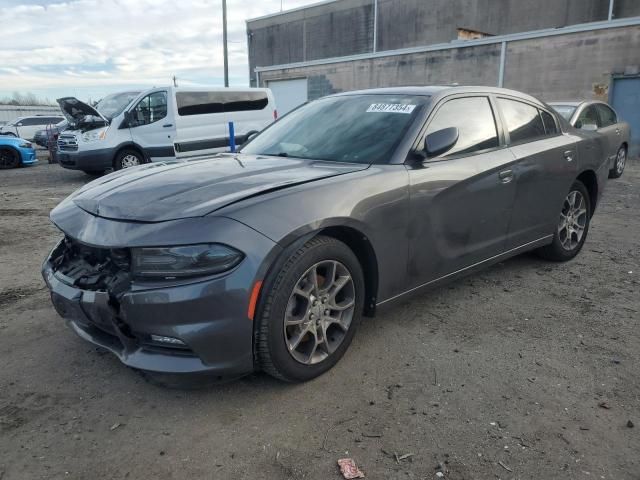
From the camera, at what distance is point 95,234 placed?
259 centimetres

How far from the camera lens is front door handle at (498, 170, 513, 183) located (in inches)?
149

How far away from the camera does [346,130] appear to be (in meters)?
3.60

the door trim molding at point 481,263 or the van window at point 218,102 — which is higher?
the van window at point 218,102

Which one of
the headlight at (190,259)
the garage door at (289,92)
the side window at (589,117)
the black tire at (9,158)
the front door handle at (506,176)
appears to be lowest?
the black tire at (9,158)

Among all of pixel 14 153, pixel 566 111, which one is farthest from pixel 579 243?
pixel 14 153

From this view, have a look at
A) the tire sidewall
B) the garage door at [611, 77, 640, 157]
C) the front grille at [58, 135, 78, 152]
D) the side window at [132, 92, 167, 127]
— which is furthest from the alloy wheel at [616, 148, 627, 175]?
the front grille at [58, 135, 78, 152]

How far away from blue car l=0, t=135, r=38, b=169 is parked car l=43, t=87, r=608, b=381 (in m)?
13.2

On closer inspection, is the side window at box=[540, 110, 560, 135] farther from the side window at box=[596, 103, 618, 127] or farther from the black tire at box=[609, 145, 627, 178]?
the black tire at box=[609, 145, 627, 178]

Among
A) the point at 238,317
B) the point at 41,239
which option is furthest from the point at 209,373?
the point at 41,239

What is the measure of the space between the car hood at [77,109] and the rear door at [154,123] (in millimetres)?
743

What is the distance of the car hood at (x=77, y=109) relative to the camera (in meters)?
11.1

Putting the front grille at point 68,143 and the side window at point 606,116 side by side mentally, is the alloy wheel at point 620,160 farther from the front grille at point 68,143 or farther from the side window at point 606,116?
the front grille at point 68,143

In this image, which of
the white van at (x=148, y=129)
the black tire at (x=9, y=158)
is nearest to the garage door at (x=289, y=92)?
the black tire at (x=9, y=158)

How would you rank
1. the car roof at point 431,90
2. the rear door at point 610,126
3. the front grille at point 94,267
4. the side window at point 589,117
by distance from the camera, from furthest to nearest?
1. the rear door at point 610,126
2. the side window at point 589,117
3. the car roof at point 431,90
4. the front grille at point 94,267
